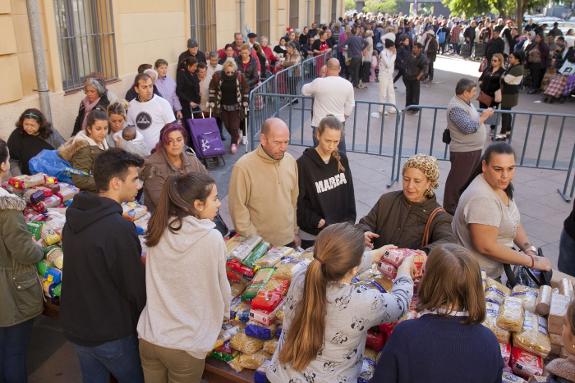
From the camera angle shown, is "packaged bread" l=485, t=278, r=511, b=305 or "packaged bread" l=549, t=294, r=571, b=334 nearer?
"packaged bread" l=549, t=294, r=571, b=334

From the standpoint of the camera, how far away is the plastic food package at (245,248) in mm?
3375

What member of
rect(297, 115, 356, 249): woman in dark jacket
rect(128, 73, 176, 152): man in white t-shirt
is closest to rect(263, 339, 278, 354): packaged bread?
rect(297, 115, 356, 249): woman in dark jacket

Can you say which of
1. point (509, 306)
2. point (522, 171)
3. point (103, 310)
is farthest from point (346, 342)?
point (522, 171)

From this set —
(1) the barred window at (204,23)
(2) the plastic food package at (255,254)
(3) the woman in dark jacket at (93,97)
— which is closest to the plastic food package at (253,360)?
(2) the plastic food package at (255,254)

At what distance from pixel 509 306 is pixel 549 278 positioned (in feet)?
2.72

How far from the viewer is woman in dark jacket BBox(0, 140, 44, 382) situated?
309cm

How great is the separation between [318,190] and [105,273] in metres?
2.03

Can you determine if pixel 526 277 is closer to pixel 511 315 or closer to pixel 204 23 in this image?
pixel 511 315

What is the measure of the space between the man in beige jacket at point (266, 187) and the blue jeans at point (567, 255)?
2277mm

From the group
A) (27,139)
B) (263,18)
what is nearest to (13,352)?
(27,139)

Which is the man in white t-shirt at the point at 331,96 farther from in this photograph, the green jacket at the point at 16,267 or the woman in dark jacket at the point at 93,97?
the green jacket at the point at 16,267

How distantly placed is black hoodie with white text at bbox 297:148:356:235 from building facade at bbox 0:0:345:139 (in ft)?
13.8

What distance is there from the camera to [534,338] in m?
2.62

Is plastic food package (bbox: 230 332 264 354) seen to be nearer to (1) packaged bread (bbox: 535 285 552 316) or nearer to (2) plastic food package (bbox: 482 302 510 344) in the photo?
(2) plastic food package (bbox: 482 302 510 344)
